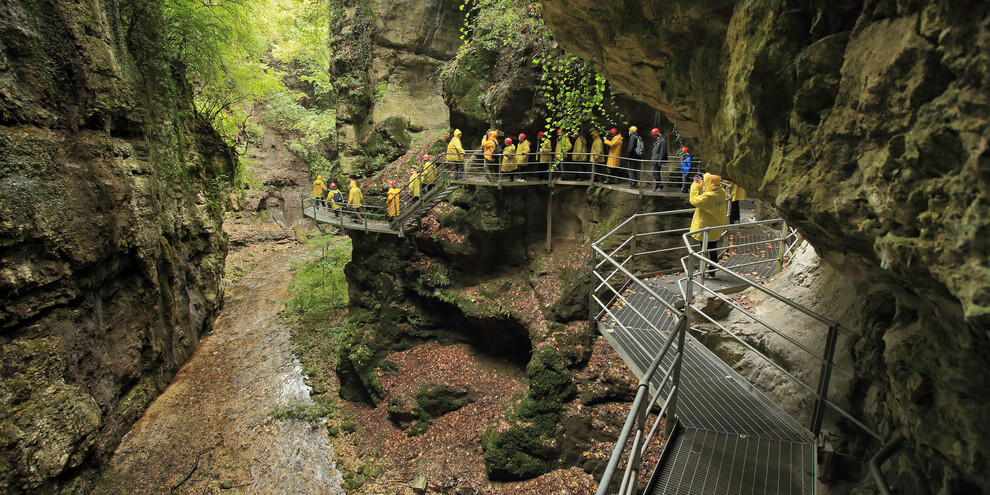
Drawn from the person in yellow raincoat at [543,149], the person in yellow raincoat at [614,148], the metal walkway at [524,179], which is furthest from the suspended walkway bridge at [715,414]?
the person in yellow raincoat at [543,149]

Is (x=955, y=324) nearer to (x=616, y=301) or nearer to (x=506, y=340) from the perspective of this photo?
(x=616, y=301)

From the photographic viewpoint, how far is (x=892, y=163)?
2396 mm

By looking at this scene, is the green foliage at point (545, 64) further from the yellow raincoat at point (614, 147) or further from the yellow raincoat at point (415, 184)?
the yellow raincoat at point (415, 184)

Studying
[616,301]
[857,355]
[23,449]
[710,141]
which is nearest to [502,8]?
[616,301]

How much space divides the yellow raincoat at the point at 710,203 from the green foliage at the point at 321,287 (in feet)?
47.9

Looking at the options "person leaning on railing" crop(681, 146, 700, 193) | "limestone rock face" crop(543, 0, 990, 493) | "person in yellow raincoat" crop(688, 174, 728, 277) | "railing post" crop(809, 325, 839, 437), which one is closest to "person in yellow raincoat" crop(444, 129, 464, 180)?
"person leaning on railing" crop(681, 146, 700, 193)

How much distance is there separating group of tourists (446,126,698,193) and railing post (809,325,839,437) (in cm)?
752

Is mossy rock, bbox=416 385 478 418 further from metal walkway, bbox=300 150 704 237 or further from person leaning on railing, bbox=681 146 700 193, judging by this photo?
person leaning on railing, bbox=681 146 700 193

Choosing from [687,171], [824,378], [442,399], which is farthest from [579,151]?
[824,378]

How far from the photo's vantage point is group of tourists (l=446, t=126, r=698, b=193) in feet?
36.8

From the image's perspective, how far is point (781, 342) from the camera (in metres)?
5.27

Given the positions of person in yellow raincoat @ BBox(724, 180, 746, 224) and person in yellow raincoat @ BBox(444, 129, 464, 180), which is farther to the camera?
person in yellow raincoat @ BBox(444, 129, 464, 180)

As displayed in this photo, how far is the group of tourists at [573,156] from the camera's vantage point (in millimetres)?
11211

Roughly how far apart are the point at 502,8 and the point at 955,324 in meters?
13.1
